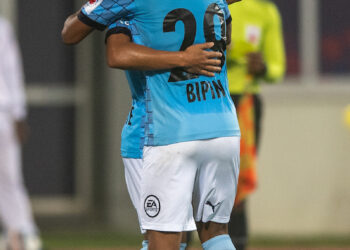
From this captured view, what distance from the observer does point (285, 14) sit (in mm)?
9633

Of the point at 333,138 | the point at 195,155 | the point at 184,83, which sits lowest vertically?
the point at 333,138

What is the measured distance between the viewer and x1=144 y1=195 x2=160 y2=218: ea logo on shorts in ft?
12.9

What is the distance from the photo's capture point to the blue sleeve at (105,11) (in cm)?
396

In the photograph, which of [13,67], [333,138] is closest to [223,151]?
[13,67]

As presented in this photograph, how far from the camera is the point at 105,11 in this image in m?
3.97

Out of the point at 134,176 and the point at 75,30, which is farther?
the point at 134,176

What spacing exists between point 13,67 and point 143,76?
4149mm

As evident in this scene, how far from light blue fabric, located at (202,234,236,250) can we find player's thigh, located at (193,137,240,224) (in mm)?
74

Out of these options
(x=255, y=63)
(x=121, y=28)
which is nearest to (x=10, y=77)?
(x=255, y=63)

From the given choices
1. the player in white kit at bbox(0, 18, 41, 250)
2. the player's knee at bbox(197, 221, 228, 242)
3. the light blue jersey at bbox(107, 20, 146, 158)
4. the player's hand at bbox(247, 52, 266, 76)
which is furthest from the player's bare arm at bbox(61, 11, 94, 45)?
the player in white kit at bbox(0, 18, 41, 250)

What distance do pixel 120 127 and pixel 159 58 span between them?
6.06m

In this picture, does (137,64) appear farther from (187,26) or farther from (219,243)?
(219,243)

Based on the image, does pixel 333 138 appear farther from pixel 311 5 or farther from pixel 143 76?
pixel 143 76

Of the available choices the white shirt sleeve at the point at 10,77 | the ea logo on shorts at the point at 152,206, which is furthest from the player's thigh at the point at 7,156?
the ea logo on shorts at the point at 152,206
